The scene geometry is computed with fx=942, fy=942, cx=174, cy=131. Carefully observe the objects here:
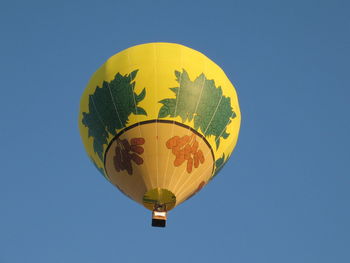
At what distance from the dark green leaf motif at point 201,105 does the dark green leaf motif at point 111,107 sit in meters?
0.77

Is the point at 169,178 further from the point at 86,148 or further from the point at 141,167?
the point at 86,148

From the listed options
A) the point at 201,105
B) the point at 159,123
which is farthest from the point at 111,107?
the point at 201,105

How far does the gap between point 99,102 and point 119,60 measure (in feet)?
4.00

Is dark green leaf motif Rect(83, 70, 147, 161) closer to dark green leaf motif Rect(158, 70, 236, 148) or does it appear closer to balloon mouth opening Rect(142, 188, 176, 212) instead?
dark green leaf motif Rect(158, 70, 236, 148)

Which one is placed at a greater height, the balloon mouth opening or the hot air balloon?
the hot air balloon

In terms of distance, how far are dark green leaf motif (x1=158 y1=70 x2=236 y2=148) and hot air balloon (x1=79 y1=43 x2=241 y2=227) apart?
0.07 ft

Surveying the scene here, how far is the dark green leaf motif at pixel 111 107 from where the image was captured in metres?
22.6

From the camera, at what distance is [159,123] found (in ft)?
73.4

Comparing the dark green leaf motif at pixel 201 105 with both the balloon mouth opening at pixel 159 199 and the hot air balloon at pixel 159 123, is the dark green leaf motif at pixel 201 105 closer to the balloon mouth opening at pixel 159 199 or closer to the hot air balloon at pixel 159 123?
the hot air balloon at pixel 159 123

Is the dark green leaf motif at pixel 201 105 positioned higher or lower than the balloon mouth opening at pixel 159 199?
higher

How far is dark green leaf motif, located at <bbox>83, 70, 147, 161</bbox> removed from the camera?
22609mm

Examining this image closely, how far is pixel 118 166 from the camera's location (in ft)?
74.9

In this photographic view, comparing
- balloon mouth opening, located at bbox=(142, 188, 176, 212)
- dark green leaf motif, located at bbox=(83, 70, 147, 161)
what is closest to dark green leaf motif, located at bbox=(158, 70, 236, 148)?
dark green leaf motif, located at bbox=(83, 70, 147, 161)

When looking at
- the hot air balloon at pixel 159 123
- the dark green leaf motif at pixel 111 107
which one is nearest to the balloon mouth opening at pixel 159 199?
the hot air balloon at pixel 159 123
